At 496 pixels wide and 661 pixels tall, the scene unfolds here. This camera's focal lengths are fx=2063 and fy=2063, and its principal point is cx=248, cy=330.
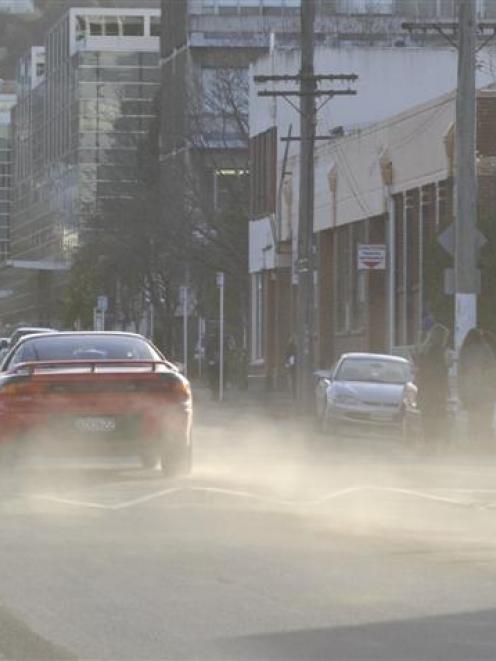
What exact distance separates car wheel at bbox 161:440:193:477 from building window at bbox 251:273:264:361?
48.1m

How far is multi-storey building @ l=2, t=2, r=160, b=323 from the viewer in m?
127

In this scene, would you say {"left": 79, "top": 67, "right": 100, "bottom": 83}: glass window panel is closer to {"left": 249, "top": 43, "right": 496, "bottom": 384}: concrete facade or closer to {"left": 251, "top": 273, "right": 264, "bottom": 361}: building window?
{"left": 249, "top": 43, "right": 496, "bottom": 384}: concrete facade

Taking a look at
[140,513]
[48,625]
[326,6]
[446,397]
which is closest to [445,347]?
[446,397]

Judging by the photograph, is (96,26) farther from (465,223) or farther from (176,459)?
(176,459)

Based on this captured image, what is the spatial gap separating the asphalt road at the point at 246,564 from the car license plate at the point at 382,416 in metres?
9.25

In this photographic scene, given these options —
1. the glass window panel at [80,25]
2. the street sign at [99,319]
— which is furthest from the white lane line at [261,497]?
the glass window panel at [80,25]

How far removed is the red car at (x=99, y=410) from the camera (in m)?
19.7

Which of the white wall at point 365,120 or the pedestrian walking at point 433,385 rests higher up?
the white wall at point 365,120

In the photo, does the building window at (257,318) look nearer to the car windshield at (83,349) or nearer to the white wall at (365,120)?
the white wall at (365,120)

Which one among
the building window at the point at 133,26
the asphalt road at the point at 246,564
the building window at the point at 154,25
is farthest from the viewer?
the building window at the point at 133,26

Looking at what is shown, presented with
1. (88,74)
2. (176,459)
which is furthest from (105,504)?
(88,74)

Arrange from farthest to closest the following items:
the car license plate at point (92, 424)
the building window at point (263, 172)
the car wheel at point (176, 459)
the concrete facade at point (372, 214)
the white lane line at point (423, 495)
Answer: the building window at point (263, 172), the concrete facade at point (372, 214), the car wheel at point (176, 459), the car license plate at point (92, 424), the white lane line at point (423, 495)

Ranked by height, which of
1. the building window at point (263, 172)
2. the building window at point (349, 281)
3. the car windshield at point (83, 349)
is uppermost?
the building window at point (263, 172)

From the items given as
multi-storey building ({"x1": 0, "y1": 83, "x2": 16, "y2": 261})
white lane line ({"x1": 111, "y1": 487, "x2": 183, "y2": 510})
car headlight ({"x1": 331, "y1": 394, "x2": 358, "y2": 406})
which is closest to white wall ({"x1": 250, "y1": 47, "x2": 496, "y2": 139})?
car headlight ({"x1": 331, "y1": 394, "x2": 358, "y2": 406})
